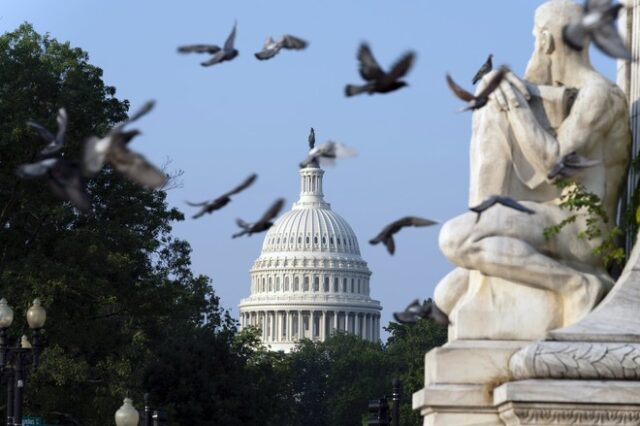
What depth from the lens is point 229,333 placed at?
234ft

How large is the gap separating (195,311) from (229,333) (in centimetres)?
882

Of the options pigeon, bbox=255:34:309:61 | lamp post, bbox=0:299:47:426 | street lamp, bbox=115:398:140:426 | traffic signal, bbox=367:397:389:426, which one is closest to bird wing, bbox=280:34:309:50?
pigeon, bbox=255:34:309:61

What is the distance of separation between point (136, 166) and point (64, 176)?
1.52 feet

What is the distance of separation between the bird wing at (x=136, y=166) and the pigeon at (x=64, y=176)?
0.22 metres

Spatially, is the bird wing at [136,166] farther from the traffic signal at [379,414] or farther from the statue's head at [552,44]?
the traffic signal at [379,414]

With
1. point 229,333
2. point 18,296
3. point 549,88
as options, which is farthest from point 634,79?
point 229,333

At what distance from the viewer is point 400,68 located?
Answer: 1238 cm

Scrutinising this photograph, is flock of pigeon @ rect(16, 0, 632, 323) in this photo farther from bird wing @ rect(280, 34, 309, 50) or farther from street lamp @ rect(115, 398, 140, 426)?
street lamp @ rect(115, 398, 140, 426)

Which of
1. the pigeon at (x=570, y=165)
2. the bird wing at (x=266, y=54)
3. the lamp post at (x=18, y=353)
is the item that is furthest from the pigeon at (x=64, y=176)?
the lamp post at (x=18, y=353)

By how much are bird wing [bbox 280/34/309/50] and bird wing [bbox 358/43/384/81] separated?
351 millimetres

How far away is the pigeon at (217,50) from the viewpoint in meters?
12.9

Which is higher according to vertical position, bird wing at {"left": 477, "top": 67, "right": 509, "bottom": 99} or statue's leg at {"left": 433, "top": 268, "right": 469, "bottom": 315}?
bird wing at {"left": 477, "top": 67, "right": 509, "bottom": 99}

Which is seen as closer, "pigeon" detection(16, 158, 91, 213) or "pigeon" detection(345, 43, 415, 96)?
"pigeon" detection(16, 158, 91, 213)

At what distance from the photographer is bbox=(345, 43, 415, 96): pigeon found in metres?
12.3
